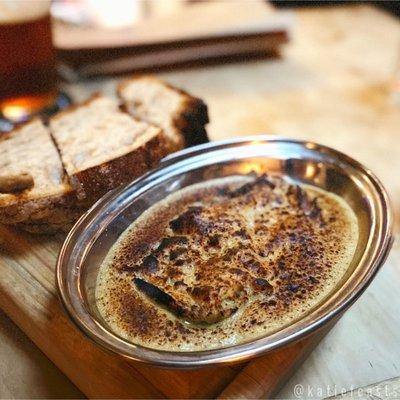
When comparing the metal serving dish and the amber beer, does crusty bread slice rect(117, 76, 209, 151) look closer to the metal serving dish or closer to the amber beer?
the metal serving dish

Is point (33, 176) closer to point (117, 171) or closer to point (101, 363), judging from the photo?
point (117, 171)

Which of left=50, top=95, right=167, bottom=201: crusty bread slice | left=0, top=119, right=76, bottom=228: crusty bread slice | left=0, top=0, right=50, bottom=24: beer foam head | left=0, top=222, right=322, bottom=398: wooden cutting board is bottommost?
left=0, top=222, right=322, bottom=398: wooden cutting board

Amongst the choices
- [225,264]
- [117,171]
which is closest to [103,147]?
[117,171]

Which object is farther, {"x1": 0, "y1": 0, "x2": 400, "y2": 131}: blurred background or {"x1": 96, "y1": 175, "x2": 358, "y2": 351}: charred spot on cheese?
{"x1": 0, "y1": 0, "x2": 400, "y2": 131}: blurred background

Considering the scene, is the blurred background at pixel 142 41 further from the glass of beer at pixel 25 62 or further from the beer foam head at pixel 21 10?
the beer foam head at pixel 21 10

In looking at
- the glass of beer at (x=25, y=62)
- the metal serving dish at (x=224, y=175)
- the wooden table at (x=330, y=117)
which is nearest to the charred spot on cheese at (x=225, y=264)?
the metal serving dish at (x=224, y=175)

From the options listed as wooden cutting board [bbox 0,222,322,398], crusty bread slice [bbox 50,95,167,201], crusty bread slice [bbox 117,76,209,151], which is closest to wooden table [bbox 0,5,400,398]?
wooden cutting board [bbox 0,222,322,398]
